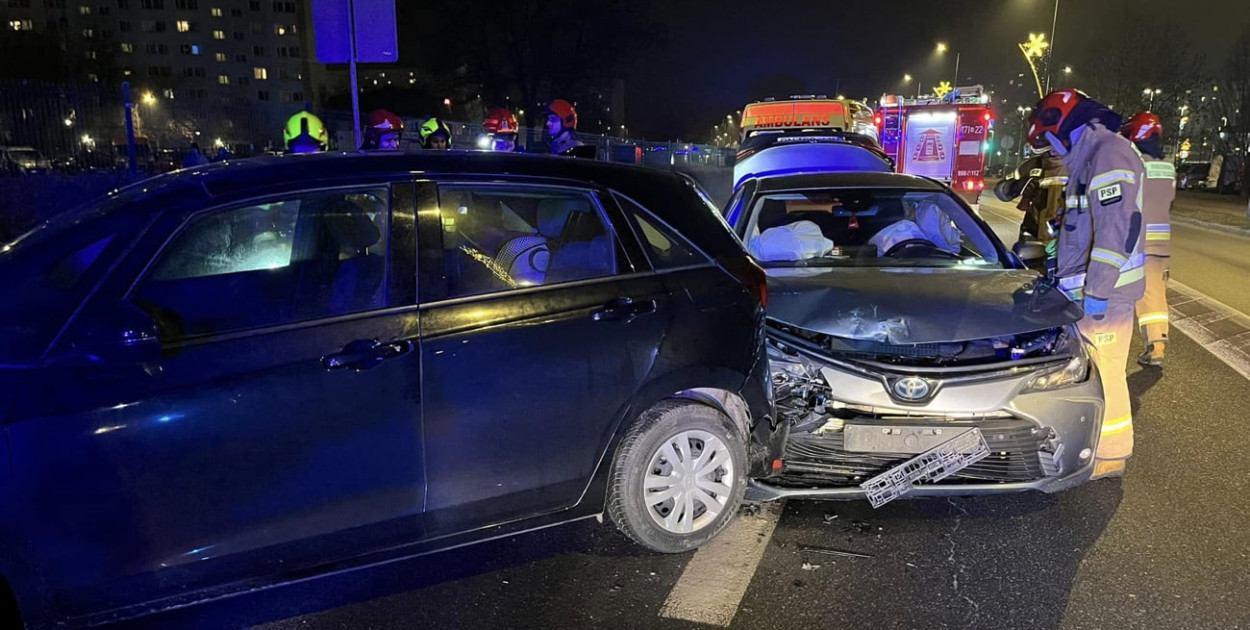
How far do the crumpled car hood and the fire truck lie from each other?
13.0m

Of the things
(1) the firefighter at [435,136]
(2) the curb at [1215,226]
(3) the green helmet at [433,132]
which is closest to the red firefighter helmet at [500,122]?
(3) the green helmet at [433,132]

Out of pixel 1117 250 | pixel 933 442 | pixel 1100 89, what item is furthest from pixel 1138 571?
pixel 1100 89

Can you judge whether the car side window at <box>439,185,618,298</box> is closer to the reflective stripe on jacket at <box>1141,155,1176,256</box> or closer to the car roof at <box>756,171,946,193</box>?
the car roof at <box>756,171,946,193</box>

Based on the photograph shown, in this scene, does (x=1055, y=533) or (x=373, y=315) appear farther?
(x=1055, y=533)

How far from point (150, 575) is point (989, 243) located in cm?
494

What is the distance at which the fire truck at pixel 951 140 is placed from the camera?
54.8ft

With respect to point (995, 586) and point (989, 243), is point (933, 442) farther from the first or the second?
point (989, 243)

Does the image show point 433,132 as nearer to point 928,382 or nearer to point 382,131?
point 382,131

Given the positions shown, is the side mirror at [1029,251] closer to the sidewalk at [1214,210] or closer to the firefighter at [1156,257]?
the firefighter at [1156,257]

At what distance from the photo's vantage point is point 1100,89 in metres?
36.6

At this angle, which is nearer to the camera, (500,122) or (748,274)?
(748,274)

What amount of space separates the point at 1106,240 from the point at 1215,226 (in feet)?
61.3

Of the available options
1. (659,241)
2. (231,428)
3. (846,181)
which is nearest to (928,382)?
(659,241)

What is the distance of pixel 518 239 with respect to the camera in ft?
11.6
